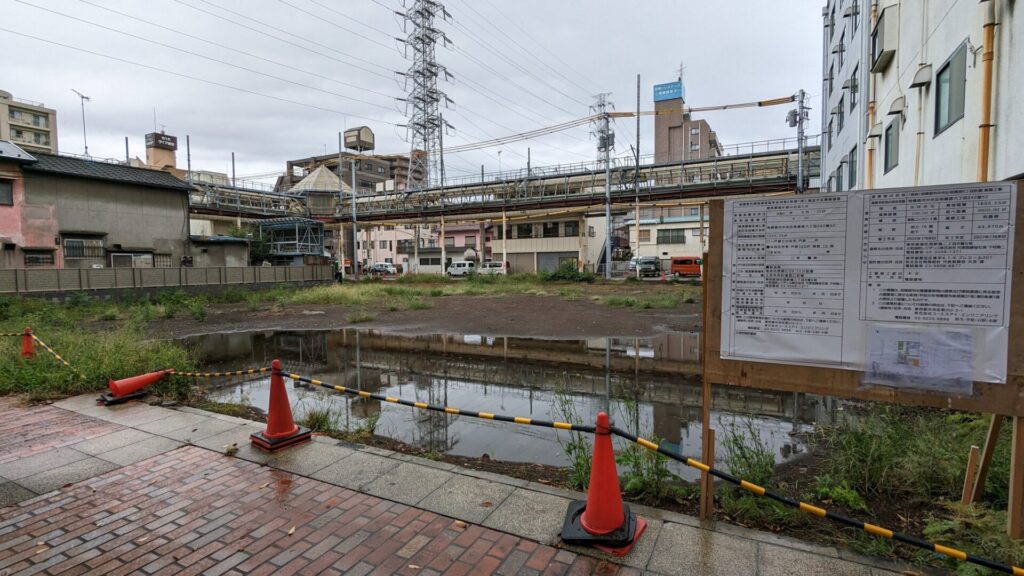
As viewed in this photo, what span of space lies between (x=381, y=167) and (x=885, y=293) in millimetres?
91025

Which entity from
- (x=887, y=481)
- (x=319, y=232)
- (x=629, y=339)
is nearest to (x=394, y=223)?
(x=319, y=232)

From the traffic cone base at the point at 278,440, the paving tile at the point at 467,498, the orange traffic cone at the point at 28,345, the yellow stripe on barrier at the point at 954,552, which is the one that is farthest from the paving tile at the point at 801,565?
the orange traffic cone at the point at 28,345

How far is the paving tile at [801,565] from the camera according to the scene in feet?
9.29

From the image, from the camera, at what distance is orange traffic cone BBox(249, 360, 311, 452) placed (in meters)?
4.90

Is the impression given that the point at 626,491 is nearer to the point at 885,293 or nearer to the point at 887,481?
the point at 887,481

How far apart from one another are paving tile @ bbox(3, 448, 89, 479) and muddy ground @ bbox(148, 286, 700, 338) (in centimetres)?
1025

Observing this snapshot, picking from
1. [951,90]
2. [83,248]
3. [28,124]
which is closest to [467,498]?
[951,90]

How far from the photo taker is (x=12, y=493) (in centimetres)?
395

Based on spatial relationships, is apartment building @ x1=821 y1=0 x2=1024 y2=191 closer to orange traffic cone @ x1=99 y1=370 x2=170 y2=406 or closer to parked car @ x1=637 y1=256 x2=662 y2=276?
orange traffic cone @ x1=99 y1=370 x2=170 y2=406

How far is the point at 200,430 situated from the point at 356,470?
94.6 inches

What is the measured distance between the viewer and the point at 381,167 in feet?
287

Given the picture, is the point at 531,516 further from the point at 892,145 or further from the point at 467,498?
the point at 892,145

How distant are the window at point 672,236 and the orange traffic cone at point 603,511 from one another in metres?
51.0

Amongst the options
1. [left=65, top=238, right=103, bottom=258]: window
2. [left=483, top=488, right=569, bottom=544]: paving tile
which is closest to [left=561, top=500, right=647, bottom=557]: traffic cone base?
[left=483, top=488, right=569, bottom=544]: paving tile
